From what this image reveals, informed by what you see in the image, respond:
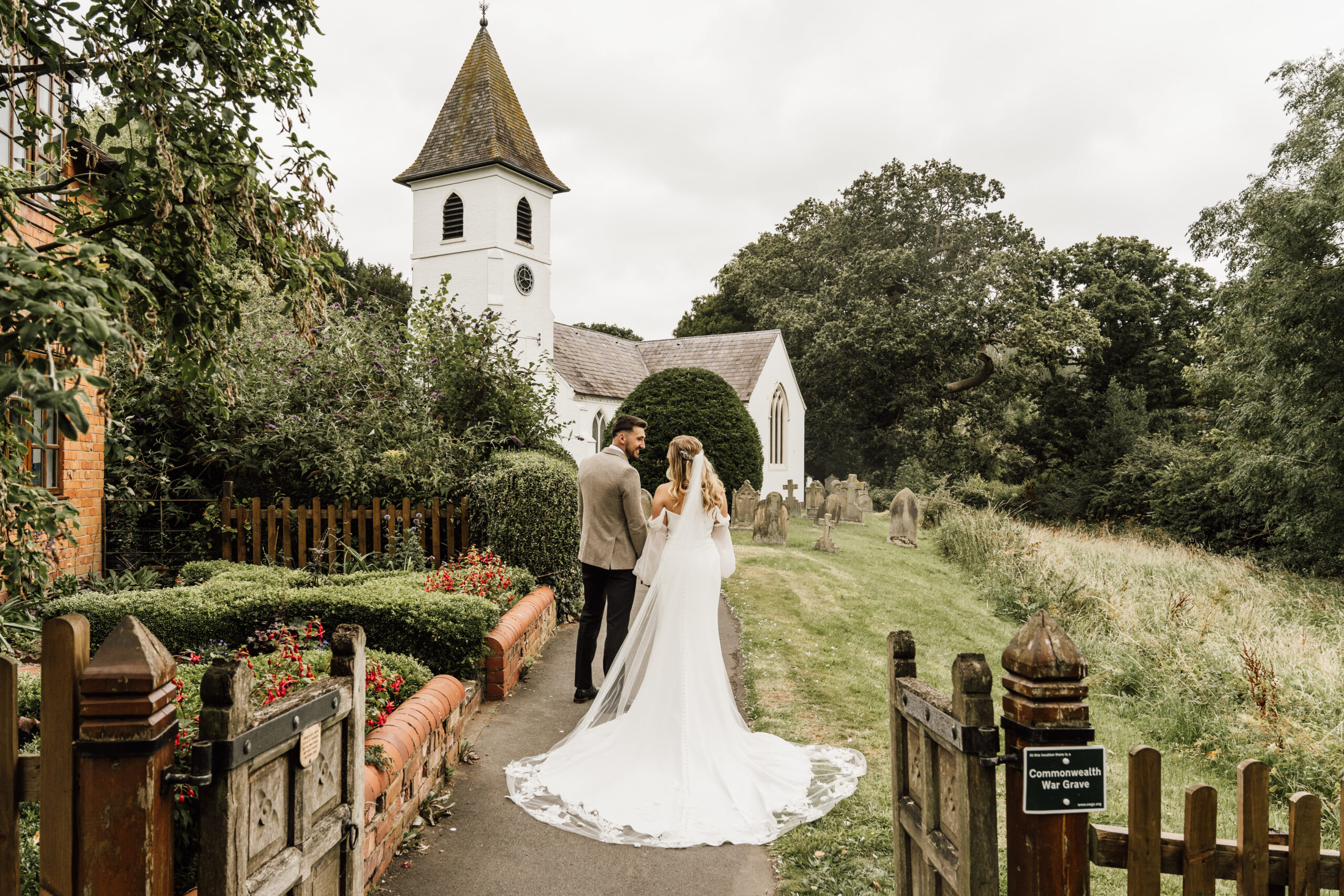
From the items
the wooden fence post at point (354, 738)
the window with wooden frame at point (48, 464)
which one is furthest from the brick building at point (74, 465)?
→ the wooden fence post at point (354, 738)

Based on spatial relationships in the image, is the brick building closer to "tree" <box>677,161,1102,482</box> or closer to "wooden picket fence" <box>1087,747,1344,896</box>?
"wooden picket fence" <box>1087,747,1344,896</box>

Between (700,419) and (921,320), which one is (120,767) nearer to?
(700,419)

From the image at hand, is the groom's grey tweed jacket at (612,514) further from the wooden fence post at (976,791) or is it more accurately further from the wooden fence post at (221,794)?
the wooden fence post at (221,794)

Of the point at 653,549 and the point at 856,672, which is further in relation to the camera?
the point at 856,672

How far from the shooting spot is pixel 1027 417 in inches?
1401

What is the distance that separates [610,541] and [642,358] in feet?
99.6

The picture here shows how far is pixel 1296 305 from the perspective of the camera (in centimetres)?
1540

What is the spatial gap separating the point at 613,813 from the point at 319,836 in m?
2.26

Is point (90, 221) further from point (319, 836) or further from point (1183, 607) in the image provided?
point (1183, 607)

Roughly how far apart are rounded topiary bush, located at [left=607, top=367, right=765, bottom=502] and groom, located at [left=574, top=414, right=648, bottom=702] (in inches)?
424

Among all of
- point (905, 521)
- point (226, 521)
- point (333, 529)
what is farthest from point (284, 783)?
point (905, 521)

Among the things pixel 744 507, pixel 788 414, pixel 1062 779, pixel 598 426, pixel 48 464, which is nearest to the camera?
pixel 1062 779

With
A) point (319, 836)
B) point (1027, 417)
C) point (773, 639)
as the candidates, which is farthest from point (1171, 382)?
point (319, 836)

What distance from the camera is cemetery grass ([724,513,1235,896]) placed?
411 centimetres
